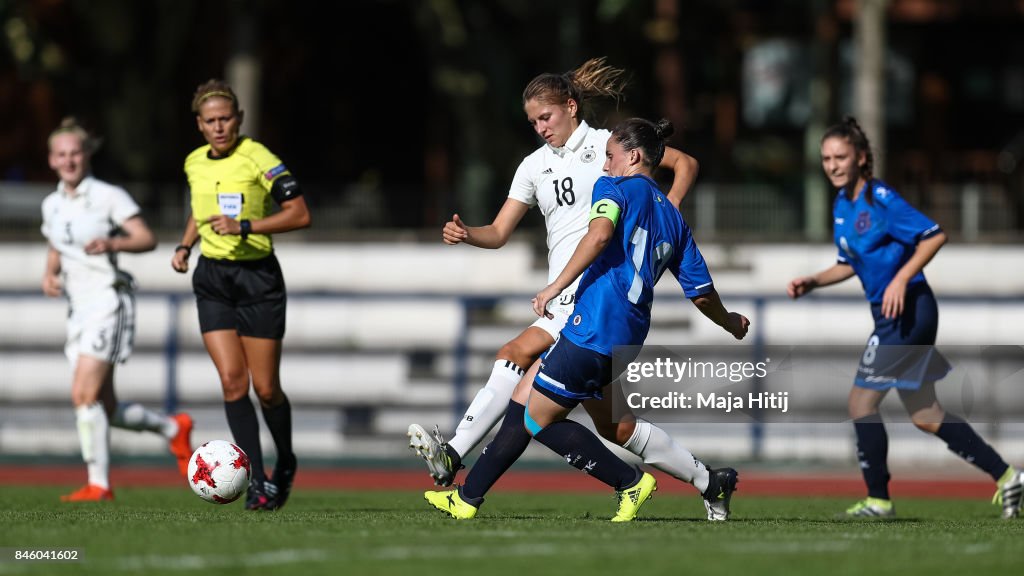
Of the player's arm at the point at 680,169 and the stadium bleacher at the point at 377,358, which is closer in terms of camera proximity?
the player's arm at the point at 680,169

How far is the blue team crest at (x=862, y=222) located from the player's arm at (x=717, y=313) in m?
1.54

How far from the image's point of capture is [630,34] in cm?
2731

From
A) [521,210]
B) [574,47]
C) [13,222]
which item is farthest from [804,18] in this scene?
[521,210]

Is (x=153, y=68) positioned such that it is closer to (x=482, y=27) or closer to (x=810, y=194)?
(x=482, y=27)

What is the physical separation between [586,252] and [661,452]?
4.16 feet

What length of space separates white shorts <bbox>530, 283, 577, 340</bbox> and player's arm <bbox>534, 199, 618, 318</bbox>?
858 mm

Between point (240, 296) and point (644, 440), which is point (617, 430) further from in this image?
point (240, 296)

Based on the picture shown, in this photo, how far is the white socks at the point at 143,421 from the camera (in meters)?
11.0

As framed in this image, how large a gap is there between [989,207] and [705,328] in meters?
8.38

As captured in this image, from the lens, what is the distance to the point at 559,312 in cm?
809

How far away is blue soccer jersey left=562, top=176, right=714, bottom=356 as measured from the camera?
7.37 m

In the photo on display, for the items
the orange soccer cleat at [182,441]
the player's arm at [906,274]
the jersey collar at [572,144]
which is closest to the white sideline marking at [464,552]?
the jersey collar at [572,144]

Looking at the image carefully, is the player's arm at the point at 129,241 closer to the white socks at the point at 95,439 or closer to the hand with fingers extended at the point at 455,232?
the white socks at the point at 95,439

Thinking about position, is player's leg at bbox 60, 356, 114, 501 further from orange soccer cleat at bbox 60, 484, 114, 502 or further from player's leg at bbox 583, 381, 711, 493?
player's leg at bbox 583, 381, 711, 493
